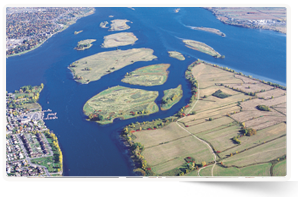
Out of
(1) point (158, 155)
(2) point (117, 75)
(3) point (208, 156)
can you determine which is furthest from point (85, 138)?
(2) point (117, 75)

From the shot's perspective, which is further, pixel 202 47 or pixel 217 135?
pixel 202 47

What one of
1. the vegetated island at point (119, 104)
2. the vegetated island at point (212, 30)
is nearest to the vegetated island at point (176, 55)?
the vegetated island at point (212, 30)

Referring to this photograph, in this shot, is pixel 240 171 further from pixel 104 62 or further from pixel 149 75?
pixel 104 62

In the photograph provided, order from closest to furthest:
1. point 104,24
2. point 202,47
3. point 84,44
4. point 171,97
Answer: point 171,97 < point 202,47 < point 84,44 < point 104,24

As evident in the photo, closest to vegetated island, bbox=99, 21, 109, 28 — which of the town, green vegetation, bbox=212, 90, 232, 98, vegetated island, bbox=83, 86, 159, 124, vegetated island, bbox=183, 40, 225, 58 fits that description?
the town

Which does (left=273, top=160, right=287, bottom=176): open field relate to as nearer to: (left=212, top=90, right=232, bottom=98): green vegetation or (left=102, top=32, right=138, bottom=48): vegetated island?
(left=212, top=90, right=232, bottom=98): green vegetation

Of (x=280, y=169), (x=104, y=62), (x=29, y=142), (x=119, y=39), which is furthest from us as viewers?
(x=119, y=39)

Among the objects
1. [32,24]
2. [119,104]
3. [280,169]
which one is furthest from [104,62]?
[280,169]

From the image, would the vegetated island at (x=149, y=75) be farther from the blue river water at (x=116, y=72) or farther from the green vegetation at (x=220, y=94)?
the green vegetation at (x=220, y=94)
